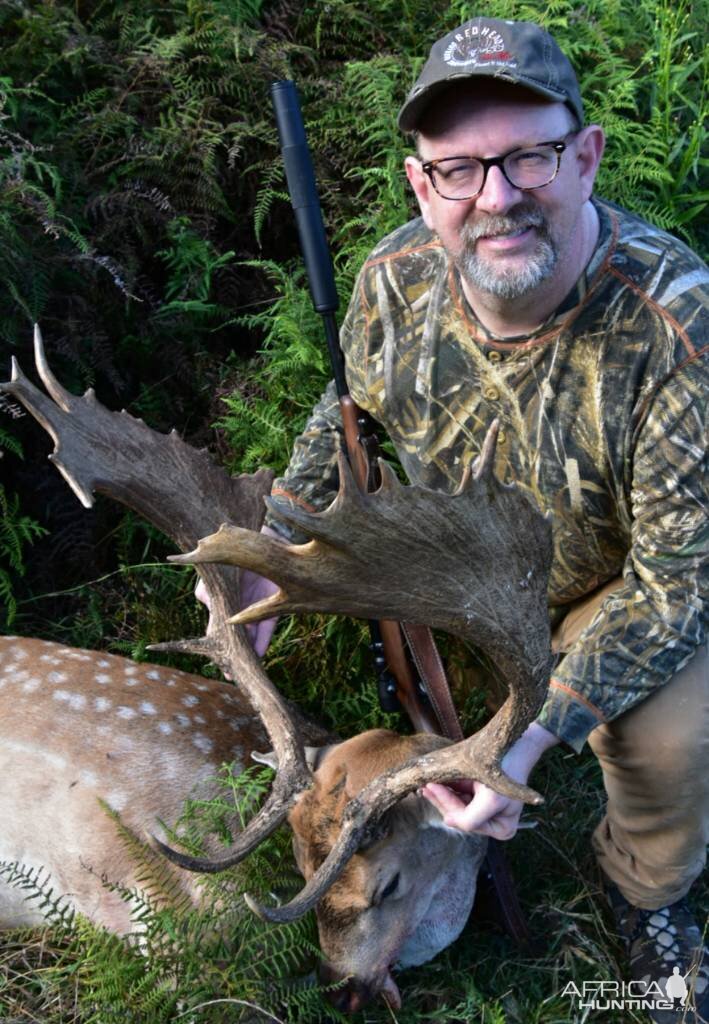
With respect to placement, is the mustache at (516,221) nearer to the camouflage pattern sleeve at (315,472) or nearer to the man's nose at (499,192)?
the man's nose at (499,192)

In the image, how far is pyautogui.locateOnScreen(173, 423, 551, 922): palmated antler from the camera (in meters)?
2.53

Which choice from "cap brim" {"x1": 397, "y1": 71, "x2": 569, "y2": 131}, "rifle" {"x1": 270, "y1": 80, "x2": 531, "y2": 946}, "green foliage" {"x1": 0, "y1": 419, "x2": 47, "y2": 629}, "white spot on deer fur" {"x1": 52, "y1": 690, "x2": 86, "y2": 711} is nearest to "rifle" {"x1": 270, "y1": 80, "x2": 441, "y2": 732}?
"rifle" {"x1": 270, "y1": 80, "x2": 531, "y2": 946}

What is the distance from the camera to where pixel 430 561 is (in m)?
2.64

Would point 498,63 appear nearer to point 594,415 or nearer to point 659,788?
point 594,415

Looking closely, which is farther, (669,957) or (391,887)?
(669,957)

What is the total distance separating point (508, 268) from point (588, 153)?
0.43 metres

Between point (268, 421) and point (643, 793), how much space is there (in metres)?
2.13

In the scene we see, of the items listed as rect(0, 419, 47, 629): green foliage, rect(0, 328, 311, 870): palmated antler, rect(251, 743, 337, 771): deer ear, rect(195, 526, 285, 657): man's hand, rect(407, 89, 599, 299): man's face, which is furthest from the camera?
rect(0, 419, 47, 629): green foliage

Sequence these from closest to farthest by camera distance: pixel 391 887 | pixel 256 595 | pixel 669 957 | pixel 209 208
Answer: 1. pixel 391 887
2. pixel 669 957
3. pixel 256 595
4. pixel 209 208

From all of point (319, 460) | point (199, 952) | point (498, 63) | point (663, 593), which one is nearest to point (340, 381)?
point (319, 460)

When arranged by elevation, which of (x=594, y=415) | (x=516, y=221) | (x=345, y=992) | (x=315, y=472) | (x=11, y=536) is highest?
(x=516, y=221)

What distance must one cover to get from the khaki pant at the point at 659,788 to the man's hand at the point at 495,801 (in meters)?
0.41

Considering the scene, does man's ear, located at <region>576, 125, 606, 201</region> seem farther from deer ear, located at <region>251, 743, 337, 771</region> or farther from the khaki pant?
deer ear, located at <region>251, 743, 337, 771</region>

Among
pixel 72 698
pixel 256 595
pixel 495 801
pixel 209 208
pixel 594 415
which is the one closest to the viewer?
pixel 495 801
